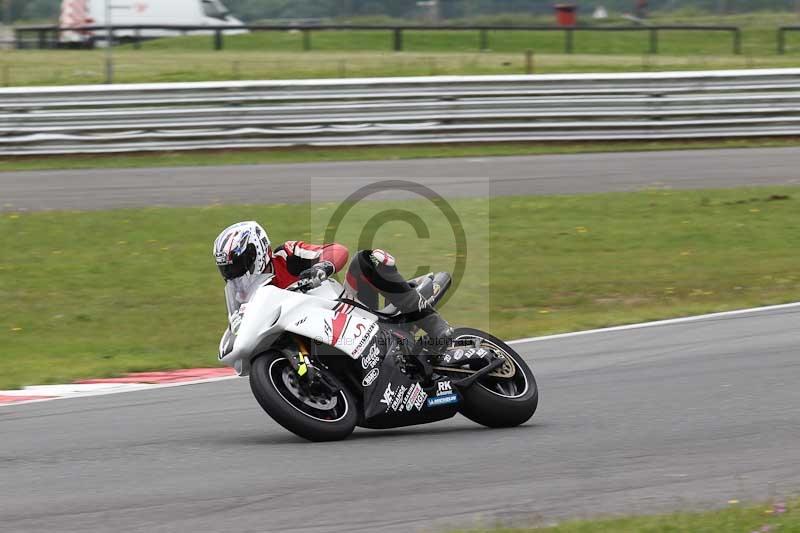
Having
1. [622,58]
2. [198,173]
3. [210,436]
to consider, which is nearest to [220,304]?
[210,436]

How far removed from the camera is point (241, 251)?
664 centimetres

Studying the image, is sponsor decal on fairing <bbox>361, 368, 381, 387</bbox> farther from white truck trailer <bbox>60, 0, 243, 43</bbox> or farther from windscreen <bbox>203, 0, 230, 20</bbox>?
windscreen <bbox>203, 0, 230, 20</bbox>

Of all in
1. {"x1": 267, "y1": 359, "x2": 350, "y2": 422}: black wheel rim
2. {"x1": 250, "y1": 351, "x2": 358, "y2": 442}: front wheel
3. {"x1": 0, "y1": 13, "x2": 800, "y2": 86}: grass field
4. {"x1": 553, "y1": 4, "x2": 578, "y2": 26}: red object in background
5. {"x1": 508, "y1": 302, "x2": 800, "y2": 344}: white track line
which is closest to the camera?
{"x1": 250, "y1": 351, "x2": 358, "y2": 442}: front wheel

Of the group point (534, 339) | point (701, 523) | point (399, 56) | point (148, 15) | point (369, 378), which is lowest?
point (534, 339)

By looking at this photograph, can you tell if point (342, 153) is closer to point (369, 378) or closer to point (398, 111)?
point (398, 111)

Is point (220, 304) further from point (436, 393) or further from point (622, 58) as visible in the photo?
point (622, 58)

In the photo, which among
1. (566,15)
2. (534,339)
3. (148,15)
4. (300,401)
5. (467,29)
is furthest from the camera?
(148,15)

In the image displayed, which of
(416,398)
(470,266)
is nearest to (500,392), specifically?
(416,398)

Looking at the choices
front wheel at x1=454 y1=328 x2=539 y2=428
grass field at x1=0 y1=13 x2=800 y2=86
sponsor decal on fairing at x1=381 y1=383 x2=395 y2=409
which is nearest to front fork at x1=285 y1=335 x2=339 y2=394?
sponsor decal on fairing at x1=381 y1=383 x2=395 y2=409

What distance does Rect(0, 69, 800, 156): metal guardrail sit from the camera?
20.3 m

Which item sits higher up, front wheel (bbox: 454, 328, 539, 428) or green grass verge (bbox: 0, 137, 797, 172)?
green grass verge (bbox: 0, 137, 797, 172)

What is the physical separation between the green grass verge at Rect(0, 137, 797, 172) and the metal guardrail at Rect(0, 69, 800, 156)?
0.13 m

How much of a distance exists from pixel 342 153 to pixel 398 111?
122 cm

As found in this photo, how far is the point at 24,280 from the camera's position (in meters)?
12.7
